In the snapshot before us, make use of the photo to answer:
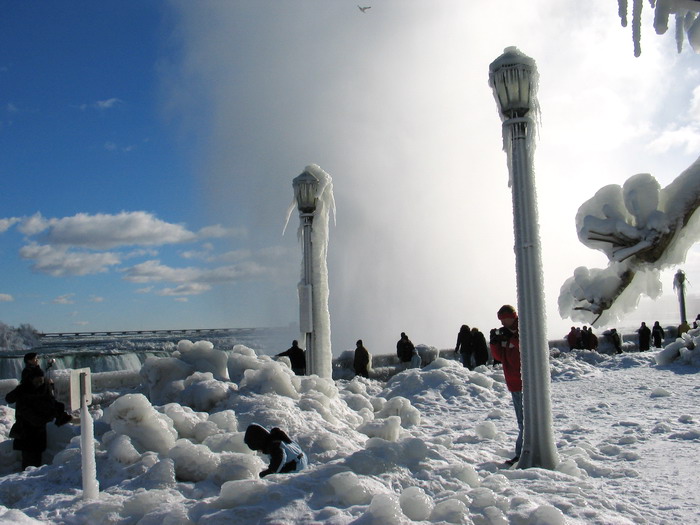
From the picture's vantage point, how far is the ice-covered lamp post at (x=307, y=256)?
33.8ft

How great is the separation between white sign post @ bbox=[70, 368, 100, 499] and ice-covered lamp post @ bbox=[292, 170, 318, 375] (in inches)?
222

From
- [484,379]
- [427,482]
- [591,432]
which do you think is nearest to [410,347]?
[484,379]

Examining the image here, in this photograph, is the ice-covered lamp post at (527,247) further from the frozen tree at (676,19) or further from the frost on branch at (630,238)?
the frozen tree at (676,19)

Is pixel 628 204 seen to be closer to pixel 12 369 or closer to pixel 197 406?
pixel 197 406

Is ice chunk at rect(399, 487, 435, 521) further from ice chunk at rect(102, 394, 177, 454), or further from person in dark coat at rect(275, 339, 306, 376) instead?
person in dark coat at rect(275, 339, 306, 376)

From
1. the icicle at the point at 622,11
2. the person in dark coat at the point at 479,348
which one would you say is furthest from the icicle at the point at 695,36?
the person in dark coat at the point at 479,348

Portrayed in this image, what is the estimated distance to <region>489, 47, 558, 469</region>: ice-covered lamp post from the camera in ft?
19.4

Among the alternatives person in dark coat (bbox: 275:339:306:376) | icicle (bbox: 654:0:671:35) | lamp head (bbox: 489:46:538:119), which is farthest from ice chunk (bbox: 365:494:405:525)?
person in dark coat (bbox: 275:339:306:376)

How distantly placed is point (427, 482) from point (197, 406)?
3.87 m

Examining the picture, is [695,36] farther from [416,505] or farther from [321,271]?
[321,271]

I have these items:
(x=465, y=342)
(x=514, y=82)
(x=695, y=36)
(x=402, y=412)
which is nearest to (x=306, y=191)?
(x=402, y=412)

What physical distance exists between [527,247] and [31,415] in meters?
5.84

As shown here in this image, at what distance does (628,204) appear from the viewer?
4355 mm

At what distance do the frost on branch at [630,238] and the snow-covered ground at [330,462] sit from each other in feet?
5.22
